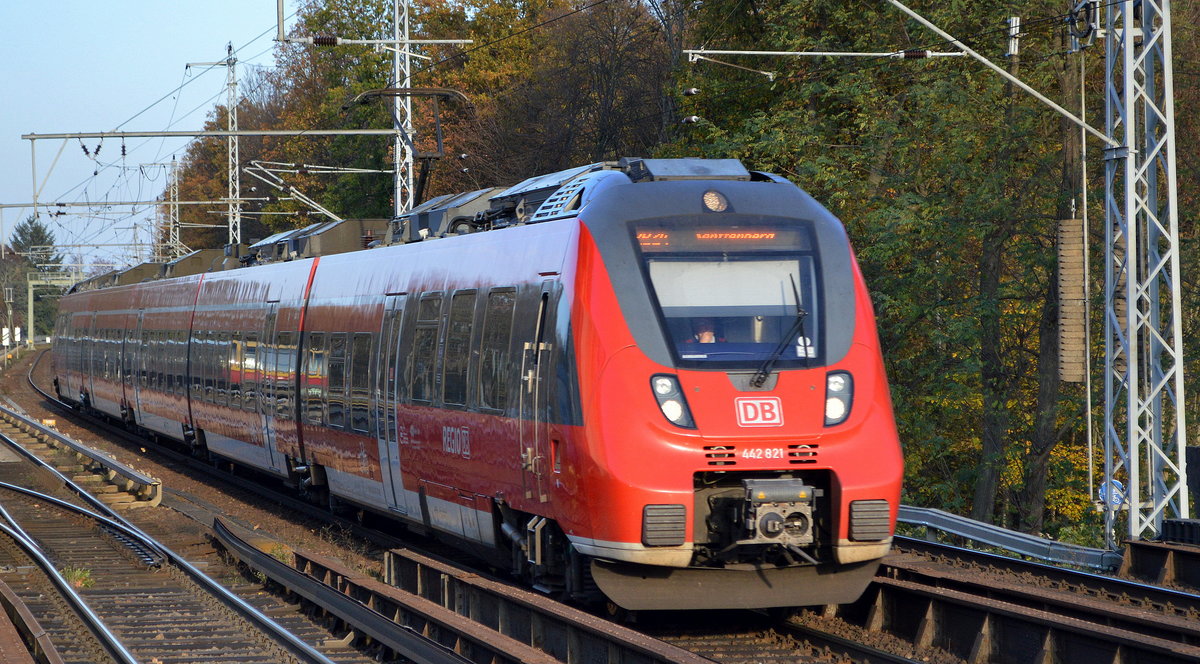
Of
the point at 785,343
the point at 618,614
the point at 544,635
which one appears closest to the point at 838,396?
the point at 785,343

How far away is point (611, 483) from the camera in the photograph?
9.12m

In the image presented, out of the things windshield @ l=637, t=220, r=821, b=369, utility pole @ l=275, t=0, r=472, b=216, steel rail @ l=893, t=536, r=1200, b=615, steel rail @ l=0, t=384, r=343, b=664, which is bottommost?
steel rail @ l=0, t=384, r=343, b=664

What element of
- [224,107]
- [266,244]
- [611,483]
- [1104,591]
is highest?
[224,107]

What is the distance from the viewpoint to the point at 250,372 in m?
19.6

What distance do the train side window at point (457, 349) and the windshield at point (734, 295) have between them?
8.06 ft

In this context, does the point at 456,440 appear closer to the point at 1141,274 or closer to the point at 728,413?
the point at 728,413

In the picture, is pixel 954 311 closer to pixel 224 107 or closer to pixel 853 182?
pixel 853 182

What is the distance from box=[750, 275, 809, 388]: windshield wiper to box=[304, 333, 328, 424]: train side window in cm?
753

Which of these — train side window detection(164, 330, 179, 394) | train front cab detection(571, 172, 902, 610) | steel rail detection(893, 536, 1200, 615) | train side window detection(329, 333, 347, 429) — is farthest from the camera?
train side window detection(164, 330, 179, 394)

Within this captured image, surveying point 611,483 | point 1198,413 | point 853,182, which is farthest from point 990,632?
point 853,182

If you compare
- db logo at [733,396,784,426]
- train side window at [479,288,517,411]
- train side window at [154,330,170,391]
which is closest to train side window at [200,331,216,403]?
train side window at [154,330,170,391]

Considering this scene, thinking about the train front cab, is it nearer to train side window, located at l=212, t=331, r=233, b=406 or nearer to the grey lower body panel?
the grey lower body panel

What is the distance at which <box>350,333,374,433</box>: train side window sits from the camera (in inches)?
567

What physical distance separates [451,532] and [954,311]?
13.2 m
